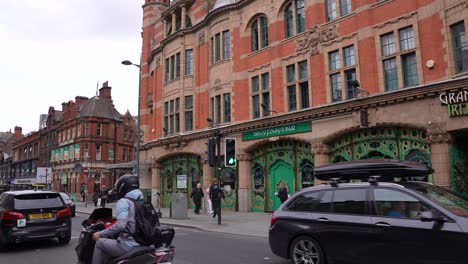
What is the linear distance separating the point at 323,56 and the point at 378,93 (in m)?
3.67

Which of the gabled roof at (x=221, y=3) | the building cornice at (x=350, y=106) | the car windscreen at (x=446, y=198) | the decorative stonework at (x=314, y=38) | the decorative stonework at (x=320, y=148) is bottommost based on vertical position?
the car windscreen at (x=446, y=198)

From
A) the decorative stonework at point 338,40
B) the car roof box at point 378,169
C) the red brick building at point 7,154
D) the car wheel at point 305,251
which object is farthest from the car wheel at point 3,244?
the red brick building at point 7,154

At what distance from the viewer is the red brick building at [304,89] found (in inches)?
542

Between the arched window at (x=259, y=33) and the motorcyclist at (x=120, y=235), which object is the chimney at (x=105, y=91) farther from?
the motorcyclist at (x=120, y=235)

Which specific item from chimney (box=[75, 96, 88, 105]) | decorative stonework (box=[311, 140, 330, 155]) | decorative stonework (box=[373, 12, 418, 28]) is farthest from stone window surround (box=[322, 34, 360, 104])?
chimney (box=[75, 96, 88, 105])

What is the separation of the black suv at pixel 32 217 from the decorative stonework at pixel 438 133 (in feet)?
41.4

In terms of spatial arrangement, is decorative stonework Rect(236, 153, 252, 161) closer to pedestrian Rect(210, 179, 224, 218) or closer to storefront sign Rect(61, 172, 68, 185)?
pedestrian Rect(210, 179, 224, 218)

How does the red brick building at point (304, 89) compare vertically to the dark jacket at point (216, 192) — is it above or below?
above

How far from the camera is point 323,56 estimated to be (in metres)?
18.2

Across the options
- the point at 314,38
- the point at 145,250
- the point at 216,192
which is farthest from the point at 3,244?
the point at 314,38

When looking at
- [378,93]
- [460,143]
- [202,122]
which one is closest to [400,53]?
[378,93]

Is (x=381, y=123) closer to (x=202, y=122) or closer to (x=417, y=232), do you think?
(x=417, y=232)

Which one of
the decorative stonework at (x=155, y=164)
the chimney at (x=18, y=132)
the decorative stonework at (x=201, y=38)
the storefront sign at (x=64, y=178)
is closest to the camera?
the decorative stonework at (x=201, y=38)

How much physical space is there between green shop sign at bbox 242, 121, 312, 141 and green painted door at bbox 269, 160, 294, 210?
1.69 meters
